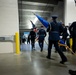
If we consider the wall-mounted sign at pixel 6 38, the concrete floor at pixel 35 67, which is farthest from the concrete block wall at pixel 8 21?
the concrete floor at pixel 35 67

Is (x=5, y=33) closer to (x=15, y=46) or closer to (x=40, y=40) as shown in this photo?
(x=15, y=46)

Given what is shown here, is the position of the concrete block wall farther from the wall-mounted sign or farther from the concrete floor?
the concrete floor

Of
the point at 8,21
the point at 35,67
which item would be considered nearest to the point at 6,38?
the point at 8,21

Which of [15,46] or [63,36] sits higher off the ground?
[63,36]

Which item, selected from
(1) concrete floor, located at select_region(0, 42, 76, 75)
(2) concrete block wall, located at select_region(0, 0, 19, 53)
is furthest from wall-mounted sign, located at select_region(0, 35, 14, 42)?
(1) concrete floor, located at select_region(0, 42, 76, 75)

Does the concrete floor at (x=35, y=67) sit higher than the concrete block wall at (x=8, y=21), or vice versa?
the concrete block wall at (x=8, y=21)

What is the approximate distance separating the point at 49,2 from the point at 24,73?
7233 millimetres

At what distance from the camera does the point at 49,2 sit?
977 centimetres

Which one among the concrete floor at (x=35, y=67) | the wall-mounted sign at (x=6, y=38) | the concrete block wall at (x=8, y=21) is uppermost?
the concrete block wall at (x=8, y=21)

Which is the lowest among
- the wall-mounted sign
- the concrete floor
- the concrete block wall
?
the concrete floor

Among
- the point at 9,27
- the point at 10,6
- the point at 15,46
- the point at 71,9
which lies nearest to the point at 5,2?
the point at 10,6

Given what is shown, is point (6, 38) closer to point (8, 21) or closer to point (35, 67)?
point (8, 21)

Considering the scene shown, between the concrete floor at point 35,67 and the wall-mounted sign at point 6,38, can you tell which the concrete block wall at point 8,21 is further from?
the concrete floor at point 35,67

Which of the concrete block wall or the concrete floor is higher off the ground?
the concrete block wall
